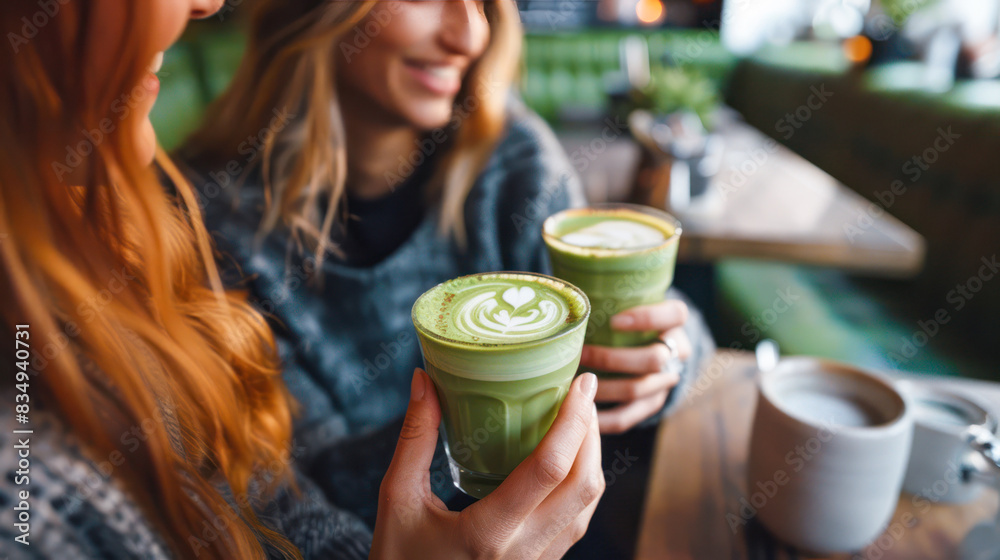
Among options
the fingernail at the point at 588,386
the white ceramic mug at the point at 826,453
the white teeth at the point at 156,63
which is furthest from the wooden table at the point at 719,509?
the white teeth at the point at 156,63

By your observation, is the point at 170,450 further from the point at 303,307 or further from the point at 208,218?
the point at 303,307

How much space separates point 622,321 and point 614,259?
0.10 meters

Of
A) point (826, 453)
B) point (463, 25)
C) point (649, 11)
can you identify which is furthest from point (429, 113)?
point (649, 11)

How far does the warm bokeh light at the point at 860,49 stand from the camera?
2998 millimetres

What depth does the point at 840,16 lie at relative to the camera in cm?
423

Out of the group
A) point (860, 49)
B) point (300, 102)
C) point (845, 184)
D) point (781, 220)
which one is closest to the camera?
point (300, 102)

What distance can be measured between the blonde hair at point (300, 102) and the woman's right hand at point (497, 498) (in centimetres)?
41

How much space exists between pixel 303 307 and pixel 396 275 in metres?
0.18

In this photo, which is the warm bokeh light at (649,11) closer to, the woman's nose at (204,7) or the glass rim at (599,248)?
the glass rim at (599,248)

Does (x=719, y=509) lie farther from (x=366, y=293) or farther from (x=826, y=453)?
(x=366, y=293)

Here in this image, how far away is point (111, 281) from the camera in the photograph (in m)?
0.40

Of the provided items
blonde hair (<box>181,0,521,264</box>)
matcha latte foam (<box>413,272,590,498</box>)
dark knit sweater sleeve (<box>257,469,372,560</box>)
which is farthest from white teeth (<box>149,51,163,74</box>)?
dark knit sweater sleeve (<box>257,469,372,560</box>)

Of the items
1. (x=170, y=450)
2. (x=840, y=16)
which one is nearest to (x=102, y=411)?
(x=170, y=450)

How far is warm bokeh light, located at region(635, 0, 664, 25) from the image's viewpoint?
584 centimetres
